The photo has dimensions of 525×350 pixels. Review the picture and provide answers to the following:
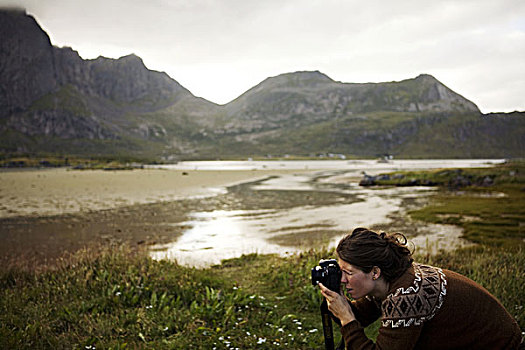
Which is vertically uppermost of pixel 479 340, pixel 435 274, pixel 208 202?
pixel 435 274

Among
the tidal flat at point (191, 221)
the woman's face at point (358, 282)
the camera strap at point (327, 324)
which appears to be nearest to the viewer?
the woman's face at point (358, 282)

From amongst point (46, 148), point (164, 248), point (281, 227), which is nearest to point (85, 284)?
point (164, 248)

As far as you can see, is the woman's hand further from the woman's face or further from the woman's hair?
the woman's hair

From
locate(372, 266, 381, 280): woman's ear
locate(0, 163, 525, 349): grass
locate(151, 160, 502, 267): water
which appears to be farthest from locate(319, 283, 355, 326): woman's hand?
locate(151, 160, 502, 267): water

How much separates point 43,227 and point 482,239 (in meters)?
19.4

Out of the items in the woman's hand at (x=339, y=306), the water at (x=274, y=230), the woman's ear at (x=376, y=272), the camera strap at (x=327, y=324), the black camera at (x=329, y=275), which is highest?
the woman's ear at (x=376, y=272)

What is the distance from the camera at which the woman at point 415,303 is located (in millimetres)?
2568

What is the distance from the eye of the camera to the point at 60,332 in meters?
5.59

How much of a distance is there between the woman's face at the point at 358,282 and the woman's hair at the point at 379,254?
48 millimetres

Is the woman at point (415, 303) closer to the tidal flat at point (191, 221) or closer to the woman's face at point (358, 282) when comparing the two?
the woman's face at point (358, 282)

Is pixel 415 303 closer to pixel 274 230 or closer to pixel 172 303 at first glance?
pixel 172 303

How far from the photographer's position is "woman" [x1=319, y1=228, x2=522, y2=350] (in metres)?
2.57

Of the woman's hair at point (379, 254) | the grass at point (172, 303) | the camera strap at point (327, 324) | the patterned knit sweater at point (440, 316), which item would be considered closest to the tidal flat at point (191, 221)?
the grass at point (172, 303)

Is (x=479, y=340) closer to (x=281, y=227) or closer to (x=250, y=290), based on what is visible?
(x=250, y=290)
